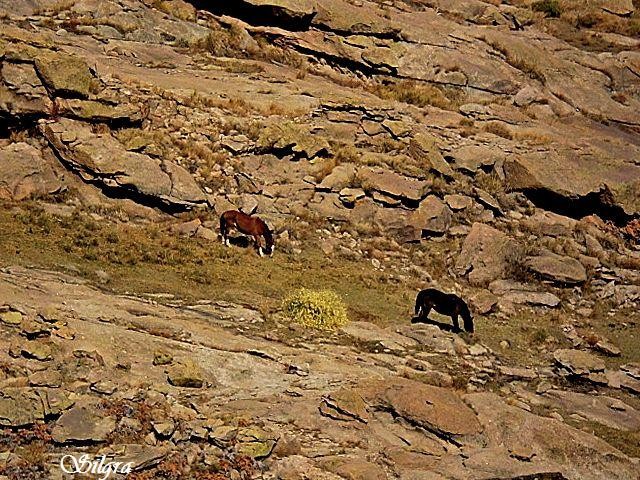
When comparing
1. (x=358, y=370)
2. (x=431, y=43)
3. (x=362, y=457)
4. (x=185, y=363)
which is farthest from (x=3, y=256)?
(x=431, y=43)

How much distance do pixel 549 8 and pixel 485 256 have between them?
35.7m

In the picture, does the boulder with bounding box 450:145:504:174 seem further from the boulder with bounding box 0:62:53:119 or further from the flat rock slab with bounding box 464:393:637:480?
the flat rock slab with bounding box 464:393:637:480

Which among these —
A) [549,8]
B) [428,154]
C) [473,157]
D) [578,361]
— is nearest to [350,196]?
[428,154]

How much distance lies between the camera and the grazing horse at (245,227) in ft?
86.0

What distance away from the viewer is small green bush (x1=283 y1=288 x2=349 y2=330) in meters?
20.2

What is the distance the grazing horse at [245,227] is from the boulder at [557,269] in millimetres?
10029

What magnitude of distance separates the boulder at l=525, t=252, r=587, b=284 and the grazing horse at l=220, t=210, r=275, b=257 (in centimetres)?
1003

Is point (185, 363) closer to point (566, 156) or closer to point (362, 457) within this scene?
point (362, 457)

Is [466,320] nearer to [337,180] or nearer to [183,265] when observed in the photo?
[183,265]

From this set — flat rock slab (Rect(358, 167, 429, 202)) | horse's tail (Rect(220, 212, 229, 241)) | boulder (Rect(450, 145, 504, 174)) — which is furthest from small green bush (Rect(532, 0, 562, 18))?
horse's tail (Rect(220, 212, 229, 241))

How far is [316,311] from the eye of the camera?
20.3m

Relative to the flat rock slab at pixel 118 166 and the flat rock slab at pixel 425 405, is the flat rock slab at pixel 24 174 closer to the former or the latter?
the flat rock slab at pixel 118 166

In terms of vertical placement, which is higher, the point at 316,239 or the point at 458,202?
the point at 458,202

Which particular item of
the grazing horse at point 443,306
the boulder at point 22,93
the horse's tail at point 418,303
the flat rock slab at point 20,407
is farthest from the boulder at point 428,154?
the flat rock slab at point 20,407
